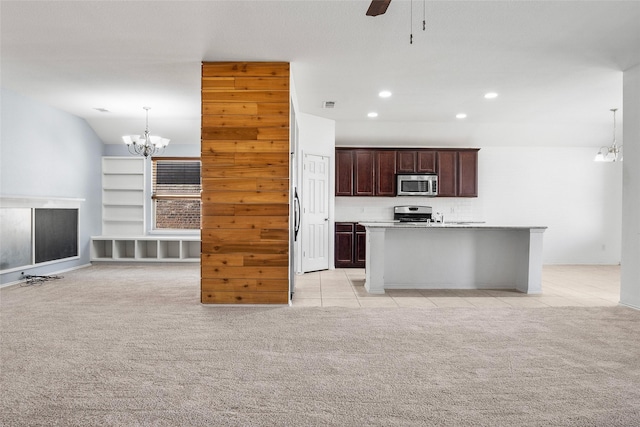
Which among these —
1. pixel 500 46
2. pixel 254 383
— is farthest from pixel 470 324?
pixel 500 46

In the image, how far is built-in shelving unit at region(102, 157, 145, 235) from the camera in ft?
27.3

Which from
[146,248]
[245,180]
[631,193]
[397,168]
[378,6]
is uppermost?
[378,6]

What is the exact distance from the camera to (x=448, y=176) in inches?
333

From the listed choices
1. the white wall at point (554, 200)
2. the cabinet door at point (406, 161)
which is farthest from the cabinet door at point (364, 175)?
the white wall at point (554, 200)

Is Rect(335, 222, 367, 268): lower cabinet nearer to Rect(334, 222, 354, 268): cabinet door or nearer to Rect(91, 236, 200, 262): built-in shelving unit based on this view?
Rect(334, 222, 354, 268): cabinet door

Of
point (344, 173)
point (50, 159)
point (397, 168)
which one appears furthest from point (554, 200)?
point (50, 159)

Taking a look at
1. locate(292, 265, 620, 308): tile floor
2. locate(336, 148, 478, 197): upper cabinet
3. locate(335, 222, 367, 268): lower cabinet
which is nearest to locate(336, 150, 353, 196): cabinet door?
locate(336, 148, 478, 197): upper cabinet

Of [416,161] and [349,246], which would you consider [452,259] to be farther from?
[416,161]

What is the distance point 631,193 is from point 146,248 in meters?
7.65

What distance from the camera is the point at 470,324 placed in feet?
13.0

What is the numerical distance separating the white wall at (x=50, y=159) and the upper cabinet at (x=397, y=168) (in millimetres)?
4410

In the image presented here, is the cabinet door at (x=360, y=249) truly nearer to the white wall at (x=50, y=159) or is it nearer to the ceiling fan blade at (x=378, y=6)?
the white wall at (x=50, y=159)

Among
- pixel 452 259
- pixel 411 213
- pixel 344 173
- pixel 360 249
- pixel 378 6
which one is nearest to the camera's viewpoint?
pixel 378 6

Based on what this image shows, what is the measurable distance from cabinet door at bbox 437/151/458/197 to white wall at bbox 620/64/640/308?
3672 millimetres
